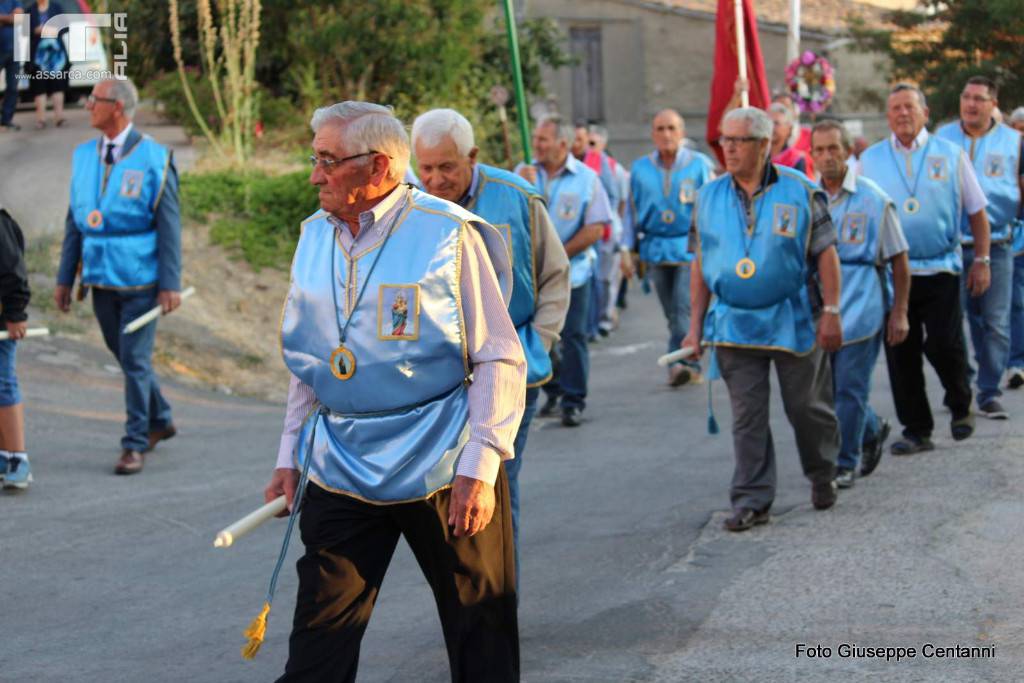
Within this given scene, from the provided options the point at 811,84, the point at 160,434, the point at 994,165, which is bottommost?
the point at 160,434

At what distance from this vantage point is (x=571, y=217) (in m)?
10.9

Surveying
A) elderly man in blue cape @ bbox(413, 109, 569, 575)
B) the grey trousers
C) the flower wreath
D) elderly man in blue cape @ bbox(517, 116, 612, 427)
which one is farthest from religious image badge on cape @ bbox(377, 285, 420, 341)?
the flower wreath

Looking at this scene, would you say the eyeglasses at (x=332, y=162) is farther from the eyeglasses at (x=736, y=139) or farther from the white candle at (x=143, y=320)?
the white candle at (x=143, y=320)

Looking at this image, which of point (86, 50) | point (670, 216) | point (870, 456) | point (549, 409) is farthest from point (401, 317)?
point (86, 50)

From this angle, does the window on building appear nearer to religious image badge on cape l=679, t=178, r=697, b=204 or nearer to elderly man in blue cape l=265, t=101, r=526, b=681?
religious image badge on cape l=679, t=178, r=697, b=204

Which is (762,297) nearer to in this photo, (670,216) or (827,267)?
(827,267)

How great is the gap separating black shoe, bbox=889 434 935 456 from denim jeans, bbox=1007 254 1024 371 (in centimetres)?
261

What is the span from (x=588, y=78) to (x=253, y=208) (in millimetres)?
23401

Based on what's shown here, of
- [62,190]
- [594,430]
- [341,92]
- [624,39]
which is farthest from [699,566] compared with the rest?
[624,39]

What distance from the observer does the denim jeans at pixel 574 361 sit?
36.3 ft

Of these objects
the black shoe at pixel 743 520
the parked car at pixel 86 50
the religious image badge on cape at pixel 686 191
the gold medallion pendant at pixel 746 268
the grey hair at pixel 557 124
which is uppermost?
the parked car at pixel 86 50

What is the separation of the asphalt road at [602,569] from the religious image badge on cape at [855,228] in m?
1.30

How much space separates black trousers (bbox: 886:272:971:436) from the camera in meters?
9.21
